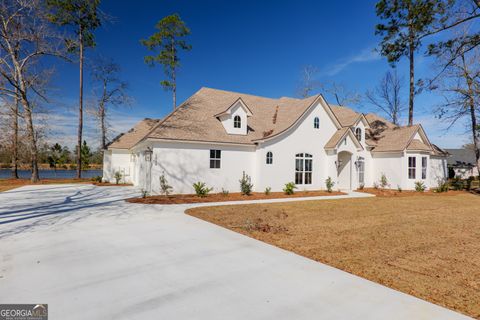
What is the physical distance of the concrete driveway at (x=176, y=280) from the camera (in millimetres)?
3273

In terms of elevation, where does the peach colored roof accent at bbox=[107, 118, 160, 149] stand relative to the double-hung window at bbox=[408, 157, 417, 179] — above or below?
above

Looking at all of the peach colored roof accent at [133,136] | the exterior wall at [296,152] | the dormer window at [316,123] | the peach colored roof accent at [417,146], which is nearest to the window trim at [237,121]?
the exterior wall at [296,152]

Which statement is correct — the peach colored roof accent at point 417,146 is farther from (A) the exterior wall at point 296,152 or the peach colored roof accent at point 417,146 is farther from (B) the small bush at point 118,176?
(B) the small bush at point 118,176

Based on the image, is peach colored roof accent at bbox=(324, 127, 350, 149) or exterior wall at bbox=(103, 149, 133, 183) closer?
peach colored roof accent at bbox=(324, 127, 350, 149)

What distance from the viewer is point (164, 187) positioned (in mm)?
14047

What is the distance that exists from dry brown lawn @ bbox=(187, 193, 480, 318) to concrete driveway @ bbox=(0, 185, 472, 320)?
601mm

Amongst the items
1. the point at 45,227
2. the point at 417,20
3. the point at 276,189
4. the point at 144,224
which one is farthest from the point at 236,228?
the point at 417,20

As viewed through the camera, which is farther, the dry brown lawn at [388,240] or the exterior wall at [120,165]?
the exterior wall at [120,165]

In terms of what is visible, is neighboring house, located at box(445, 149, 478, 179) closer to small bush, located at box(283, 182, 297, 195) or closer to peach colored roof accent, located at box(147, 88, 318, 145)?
peach colored roof accent, located at box(147, 88, 318, 145)

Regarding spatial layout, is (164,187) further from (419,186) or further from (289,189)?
(419,186)

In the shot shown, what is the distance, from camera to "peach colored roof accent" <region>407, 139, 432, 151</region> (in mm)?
20331

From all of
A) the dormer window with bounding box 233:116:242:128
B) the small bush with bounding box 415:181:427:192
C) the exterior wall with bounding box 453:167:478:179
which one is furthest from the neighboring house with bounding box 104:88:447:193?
the exterior wall with bounding box 453:167:478:179

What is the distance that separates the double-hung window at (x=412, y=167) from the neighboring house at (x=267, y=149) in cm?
7

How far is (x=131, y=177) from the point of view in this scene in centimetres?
2284
